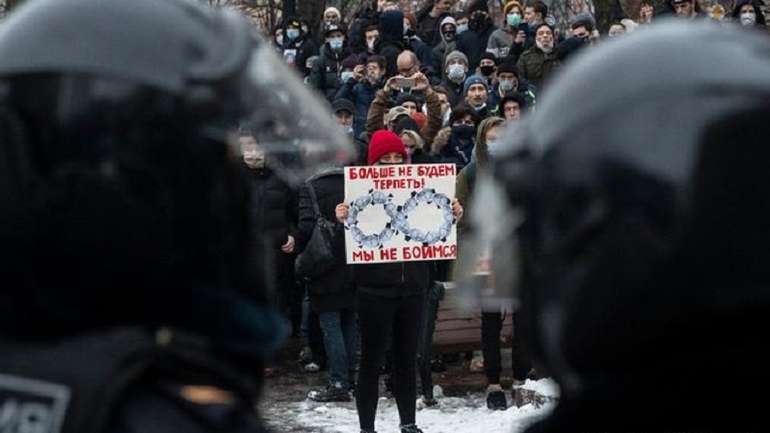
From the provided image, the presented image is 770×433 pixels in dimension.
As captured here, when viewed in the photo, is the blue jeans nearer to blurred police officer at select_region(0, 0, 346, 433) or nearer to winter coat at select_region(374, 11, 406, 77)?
winter coat at select_region(374, 11, 406, 77)

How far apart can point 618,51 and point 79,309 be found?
0.75 metres

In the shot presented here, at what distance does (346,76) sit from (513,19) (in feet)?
6.37

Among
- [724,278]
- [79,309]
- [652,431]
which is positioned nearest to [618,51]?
[724,278]

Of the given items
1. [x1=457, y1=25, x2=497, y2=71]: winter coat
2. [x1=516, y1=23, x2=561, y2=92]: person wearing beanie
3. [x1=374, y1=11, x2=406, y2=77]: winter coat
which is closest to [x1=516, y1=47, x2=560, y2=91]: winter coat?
[x1=516, y1=23, x2=561, y2=92]: person wearing beanie

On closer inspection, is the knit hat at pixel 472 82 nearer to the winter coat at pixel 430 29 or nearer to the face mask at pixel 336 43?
the face mask at pixel 336 43

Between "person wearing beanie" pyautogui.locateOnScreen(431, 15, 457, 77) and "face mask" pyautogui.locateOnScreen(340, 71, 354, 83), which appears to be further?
"person wearing beanie" pyautogui.locateOnScreen(431, 15, 457, 77)

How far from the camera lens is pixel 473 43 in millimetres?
15156

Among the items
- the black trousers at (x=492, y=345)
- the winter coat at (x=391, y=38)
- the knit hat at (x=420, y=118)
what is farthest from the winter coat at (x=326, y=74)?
the black trousers at (x=492, y=345)

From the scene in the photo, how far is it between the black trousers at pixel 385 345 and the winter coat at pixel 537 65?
17.0 ft

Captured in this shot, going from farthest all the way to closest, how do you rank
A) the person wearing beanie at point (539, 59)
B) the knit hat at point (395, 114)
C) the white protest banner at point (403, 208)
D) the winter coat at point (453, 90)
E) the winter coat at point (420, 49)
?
the winter coat at point (420, 49), the person wearing beanie at point (539, 59), the winter coat at point (453, 90), the knit hat at point (395, 114), the white protest banner at point (403, 208)

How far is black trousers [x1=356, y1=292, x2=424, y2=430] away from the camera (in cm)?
848

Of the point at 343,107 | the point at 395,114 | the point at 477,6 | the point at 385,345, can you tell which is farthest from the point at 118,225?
the point at 477,6

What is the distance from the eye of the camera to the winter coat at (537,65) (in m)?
13.7

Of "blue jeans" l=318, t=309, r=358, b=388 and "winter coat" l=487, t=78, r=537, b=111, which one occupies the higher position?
"winter coat" l=487, t=78, r=537, b=111
